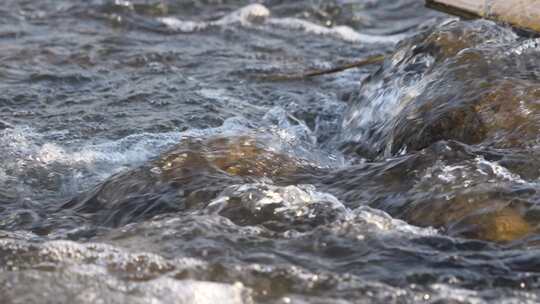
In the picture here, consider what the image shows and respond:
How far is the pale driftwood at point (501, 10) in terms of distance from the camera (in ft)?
19.5

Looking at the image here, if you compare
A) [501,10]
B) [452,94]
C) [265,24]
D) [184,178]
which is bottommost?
[265,24]

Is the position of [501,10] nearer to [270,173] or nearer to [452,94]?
[452,94]

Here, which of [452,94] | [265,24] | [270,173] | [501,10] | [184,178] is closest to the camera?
[184,178]

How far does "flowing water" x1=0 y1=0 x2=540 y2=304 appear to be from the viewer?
348 centimetres

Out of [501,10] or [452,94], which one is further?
[501,10]

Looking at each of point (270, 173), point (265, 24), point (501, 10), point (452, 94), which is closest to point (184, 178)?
point (270, 173)

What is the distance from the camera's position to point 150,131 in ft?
20.0

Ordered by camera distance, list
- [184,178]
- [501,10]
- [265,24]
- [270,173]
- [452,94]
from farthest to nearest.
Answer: [265,24] < [501,10] < [452,94] < [270,173] < [184,178]

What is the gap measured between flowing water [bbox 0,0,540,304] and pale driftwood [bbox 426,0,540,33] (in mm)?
158

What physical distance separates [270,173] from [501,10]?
2209 millimetres

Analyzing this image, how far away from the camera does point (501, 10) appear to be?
6.11 meters

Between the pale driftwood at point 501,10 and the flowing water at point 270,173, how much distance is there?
0.52 ft

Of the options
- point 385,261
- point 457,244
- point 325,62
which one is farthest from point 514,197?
point 325,62

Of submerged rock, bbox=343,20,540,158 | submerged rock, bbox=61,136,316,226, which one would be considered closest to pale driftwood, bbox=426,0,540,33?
submerged rock, bbox=343,20,540,158
